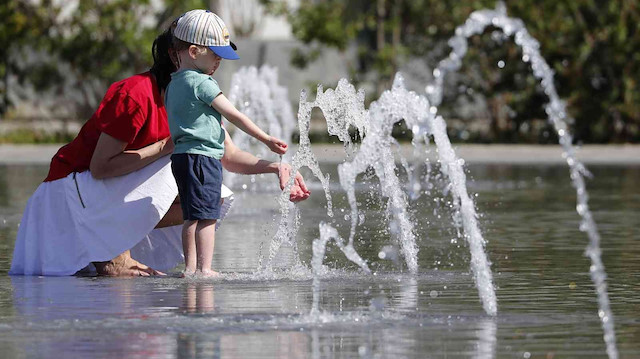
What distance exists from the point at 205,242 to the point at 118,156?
0.61 m

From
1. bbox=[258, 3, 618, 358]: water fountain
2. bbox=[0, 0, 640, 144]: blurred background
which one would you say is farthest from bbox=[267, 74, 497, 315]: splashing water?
bbox=[0, 0, 640, 144]: blurred background

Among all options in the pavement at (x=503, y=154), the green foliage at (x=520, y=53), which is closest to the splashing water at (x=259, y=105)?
the pavement at (x=503, y=154)

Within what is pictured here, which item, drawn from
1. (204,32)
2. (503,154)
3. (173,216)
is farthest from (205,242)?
(503,154)

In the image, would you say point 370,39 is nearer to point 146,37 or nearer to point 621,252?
point 146,37

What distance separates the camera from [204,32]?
7918 mm

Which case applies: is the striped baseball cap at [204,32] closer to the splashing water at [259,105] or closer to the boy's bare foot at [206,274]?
the boy's bare foot at [206,274]

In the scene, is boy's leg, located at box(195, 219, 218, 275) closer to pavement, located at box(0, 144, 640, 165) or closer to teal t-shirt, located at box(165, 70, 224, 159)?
teal t-shirt, located at box(165, 70, 224, 159)

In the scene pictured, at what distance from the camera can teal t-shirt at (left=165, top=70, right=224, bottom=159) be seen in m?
7.86

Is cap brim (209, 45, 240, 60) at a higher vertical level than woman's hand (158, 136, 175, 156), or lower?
higher

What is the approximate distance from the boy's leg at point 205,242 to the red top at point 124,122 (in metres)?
0.53

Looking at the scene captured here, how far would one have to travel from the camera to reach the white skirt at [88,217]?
8172 mm

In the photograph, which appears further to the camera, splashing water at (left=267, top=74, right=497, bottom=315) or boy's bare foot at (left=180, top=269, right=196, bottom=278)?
boy's bare foot at (left=180, top=269, right=196, bottom=278)

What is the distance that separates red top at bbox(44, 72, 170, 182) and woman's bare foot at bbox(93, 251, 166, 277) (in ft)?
1.57

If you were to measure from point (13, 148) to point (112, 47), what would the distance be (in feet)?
9.07
